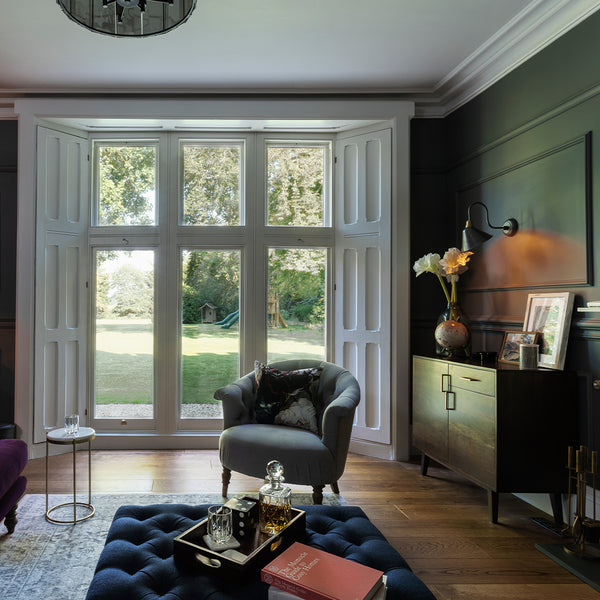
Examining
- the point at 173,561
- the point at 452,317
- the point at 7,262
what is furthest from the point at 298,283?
the point at 173,561

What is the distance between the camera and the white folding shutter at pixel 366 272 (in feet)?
12.3

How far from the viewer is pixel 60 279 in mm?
3820

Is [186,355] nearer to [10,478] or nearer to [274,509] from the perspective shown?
[10,478]

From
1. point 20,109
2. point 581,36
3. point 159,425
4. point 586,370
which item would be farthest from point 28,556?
point 581,36

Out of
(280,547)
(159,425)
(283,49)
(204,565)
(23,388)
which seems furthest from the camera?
(159,425)

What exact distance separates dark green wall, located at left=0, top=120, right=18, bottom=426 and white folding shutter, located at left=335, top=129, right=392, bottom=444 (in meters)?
2.74

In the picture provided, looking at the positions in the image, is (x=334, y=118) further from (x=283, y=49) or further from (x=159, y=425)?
(x=159, y=425)

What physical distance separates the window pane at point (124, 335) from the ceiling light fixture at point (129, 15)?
7.72 feet

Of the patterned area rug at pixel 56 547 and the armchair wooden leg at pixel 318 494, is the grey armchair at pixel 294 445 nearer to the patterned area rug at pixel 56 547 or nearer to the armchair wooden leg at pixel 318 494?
the armchair wooden leg at pixel 318 494

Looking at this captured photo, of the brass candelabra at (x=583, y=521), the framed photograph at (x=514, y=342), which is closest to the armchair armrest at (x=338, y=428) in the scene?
the framed photograph at (x=514, y=342)

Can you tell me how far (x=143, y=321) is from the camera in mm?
4020

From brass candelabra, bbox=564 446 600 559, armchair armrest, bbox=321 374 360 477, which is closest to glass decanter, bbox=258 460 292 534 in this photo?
armchair armrest, bbox=321 374 360 477

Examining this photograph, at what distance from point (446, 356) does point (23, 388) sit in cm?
328

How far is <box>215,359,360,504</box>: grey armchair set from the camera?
100 inches
